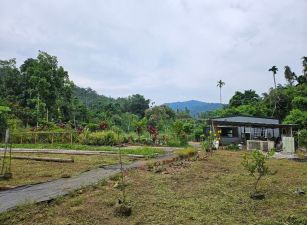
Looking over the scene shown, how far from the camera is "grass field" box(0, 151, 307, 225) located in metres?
5.77

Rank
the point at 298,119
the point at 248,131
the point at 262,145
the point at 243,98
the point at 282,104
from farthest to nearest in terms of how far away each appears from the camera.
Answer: the point at 243,98 < the point at 282,104 < the point at 298,119 < the point at 248,131 < the point at 262,145

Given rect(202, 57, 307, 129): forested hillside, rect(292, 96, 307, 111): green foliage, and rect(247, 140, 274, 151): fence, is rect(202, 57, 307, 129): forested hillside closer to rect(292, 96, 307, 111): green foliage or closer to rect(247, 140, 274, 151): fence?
rect(292, 96, 307, 111): green foliage

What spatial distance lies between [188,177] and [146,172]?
167cm

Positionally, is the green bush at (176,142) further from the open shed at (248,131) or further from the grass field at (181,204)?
the grass field at (181,204)

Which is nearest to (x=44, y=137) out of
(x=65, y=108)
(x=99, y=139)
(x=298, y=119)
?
(x=99, y=139)

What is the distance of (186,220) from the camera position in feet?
18.8

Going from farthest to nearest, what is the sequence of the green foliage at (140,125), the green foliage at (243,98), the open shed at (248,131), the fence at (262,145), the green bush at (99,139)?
the green foliage at (243,98)
the green foliage at (140,125)
the open shed at (248,131)
the green bush at (99,139)
the fence at (262,145)

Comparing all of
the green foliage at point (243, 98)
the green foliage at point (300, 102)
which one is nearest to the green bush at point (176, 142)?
the green foliage at point (300, 102)

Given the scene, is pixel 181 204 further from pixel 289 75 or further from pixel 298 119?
pixel 289 75

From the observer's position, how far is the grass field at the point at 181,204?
227 inches

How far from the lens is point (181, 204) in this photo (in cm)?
672

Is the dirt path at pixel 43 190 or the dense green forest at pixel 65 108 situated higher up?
the dense green forest at pixel 65 108

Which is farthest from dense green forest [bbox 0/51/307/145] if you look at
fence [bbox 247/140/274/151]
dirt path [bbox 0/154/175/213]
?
dirt path [bbox 0/154/175/213]

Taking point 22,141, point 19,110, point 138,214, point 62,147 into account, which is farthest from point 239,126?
point 138,214
